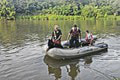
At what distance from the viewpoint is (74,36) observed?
13.6 m

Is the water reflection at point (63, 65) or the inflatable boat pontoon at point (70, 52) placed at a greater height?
the inflatable boat pontoon at point (70, 52)

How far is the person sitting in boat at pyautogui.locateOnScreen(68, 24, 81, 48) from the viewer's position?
1350 centimetres

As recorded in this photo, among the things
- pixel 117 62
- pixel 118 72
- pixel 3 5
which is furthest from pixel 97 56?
pixel 3 5

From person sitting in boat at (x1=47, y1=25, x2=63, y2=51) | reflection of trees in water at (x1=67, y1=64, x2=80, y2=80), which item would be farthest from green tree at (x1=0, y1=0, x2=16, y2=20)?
reflection of trees in water at (x1=67, y1=64, x2=80, y2=80)

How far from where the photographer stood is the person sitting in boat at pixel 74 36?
532 inches

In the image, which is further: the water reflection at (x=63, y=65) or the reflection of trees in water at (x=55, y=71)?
the water reflection at (x=63, y=65)

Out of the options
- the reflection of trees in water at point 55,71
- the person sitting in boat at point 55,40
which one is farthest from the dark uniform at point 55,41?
the reflection of trees in water at point 55,71

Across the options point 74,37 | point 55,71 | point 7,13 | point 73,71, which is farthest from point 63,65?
point 7,13

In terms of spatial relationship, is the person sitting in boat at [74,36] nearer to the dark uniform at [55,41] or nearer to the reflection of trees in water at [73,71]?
the dark uniform at [55,41]

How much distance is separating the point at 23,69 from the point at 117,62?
594 centimetres

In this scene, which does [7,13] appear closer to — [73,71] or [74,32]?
[74,32]

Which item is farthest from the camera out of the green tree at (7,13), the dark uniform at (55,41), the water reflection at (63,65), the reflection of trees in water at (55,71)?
the green tree at (7,13)

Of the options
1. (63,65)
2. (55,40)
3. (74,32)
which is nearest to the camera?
(63,65)

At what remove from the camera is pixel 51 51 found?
40.8 feet
